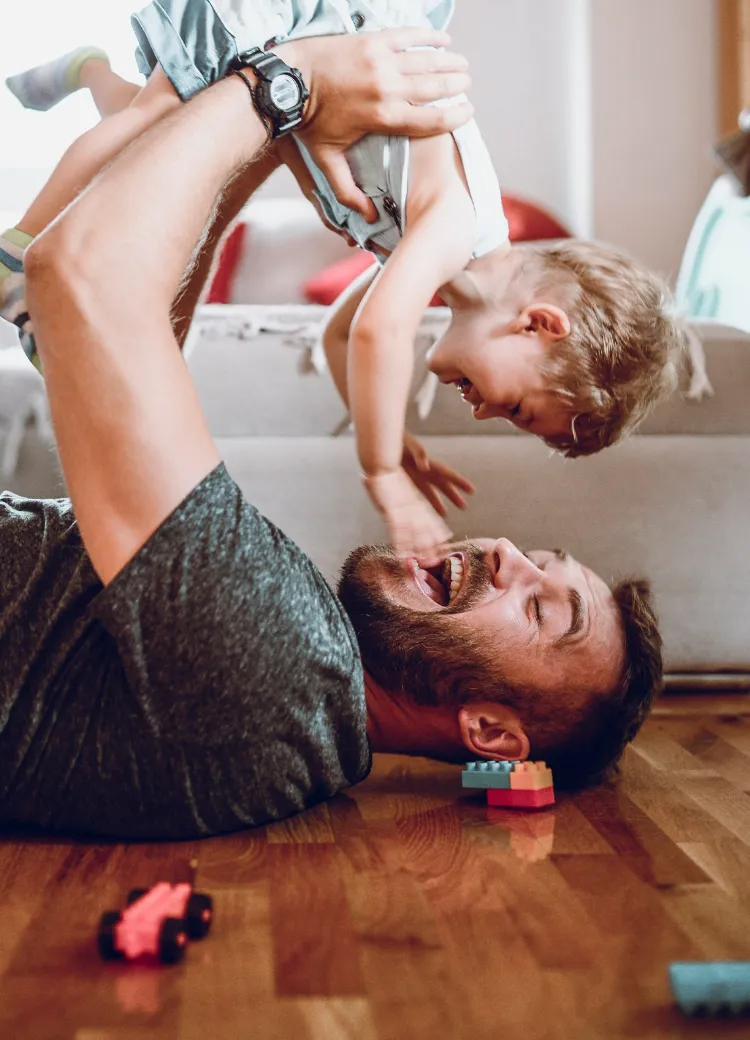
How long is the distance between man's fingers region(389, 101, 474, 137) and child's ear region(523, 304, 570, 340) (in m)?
0.26

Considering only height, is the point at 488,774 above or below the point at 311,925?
A: below

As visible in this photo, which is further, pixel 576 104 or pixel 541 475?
pixel 576 104

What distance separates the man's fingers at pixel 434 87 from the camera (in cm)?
134

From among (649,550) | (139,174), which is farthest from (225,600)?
(649,550)

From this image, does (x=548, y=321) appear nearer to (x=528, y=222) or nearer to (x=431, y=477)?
(x=431, y=477)

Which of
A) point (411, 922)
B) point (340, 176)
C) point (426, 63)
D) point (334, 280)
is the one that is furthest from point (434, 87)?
point (334, 280)

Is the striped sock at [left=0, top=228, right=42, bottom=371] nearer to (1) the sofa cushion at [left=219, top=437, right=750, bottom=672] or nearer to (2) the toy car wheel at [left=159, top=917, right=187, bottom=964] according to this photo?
(1) the sofa cushion at [left=219, top=437, right=750, bottom=672]

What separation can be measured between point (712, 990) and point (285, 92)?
100 cm

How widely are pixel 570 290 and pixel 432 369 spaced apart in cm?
22

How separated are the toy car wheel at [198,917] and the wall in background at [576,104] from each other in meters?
2.69

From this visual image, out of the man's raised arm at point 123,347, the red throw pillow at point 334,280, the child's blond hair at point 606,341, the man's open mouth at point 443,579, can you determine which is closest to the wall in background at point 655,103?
the red throw pillow at point 334,280

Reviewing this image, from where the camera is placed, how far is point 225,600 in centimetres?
96

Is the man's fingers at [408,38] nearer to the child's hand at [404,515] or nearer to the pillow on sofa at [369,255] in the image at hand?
the child's hand at [404,515]

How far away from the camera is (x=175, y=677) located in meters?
0.97
